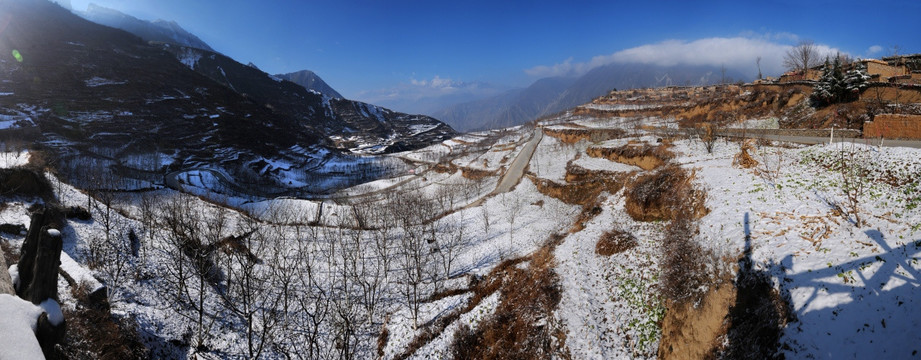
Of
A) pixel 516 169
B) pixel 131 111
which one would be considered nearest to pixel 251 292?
pixel 516 169

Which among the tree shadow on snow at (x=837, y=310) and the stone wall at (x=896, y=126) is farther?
the stone wall at (x=896, y=126)

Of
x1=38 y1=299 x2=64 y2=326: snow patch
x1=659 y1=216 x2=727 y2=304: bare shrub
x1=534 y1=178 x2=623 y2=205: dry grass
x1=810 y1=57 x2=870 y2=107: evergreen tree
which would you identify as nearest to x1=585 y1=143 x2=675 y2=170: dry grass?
x1=534 y1=178 x2=623 y2=205: dry grass

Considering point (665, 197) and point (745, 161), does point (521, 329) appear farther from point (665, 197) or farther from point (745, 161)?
point (745, 161)

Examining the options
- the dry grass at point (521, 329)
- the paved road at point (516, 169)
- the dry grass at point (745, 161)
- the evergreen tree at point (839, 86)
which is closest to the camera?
the dry grass at point (521, 329)

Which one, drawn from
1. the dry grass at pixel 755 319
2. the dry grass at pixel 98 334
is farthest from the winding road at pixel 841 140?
Answer: the dry grass at pixel 98 334

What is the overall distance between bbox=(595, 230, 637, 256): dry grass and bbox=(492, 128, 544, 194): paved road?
3214 centimetres

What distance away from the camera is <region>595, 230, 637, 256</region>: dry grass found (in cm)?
2012

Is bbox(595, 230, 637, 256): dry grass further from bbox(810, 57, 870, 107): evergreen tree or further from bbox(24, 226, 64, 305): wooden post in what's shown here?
bbox(810, 57, 870, 107): evergreen tree

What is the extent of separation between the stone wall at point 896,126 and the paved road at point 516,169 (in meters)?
37.4

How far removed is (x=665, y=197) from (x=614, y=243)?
19.0 feet

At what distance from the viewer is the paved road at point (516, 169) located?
56.7m

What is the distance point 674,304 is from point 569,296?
4.93 m

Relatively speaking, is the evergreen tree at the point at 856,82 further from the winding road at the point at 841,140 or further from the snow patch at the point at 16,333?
the snow patch at the point at 16,333

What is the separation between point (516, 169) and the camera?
64625mm
